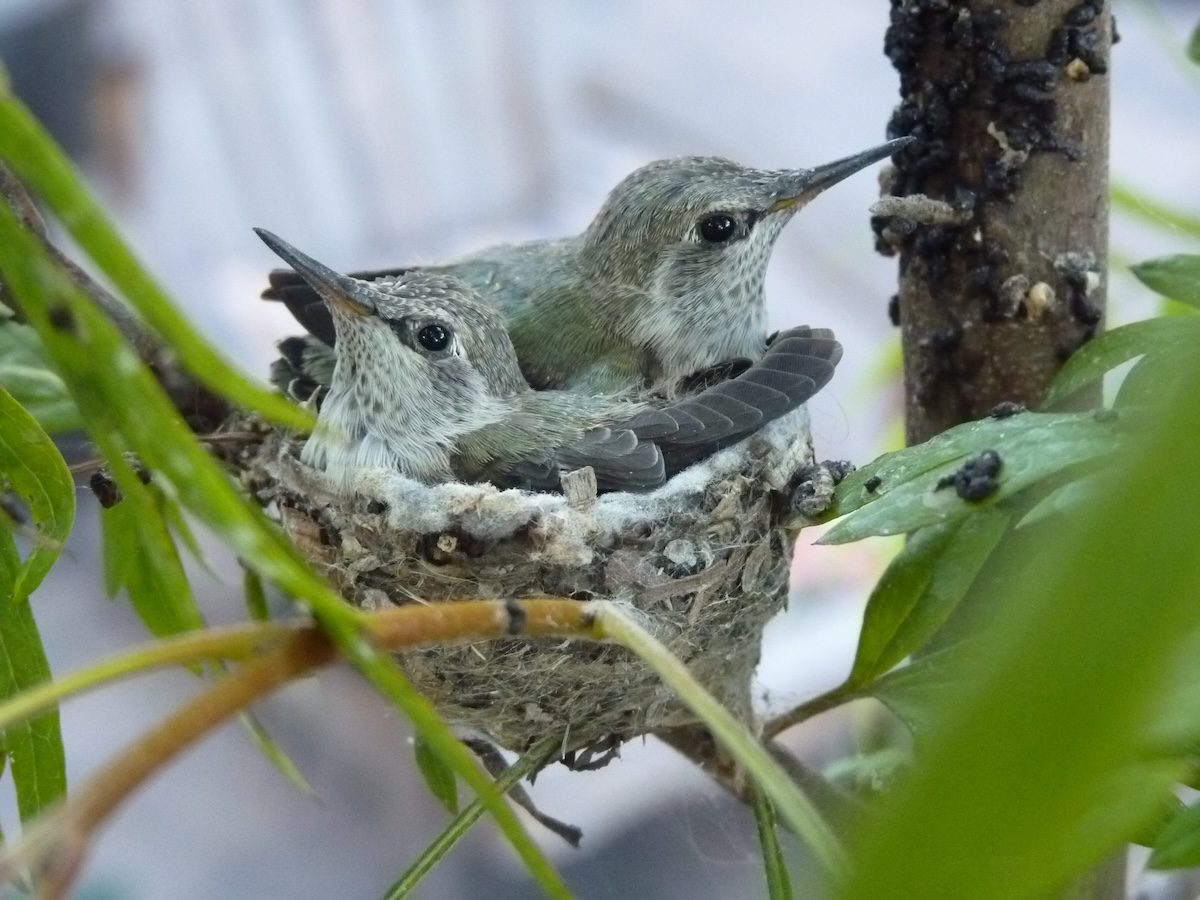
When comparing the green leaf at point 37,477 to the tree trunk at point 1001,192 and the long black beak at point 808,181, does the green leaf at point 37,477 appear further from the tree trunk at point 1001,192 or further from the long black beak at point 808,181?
the long black beak at point 808,181

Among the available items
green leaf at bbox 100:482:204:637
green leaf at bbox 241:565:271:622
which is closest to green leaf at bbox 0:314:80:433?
green leaf at bbox 100:482:204:637

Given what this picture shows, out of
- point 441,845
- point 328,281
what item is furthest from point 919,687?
point 328,281

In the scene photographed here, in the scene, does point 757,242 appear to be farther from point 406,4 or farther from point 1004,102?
point 406,4

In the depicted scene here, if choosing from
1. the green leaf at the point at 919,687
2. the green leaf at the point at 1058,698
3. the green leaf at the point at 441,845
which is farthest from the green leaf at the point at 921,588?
the green leaf at the point at 1058,698

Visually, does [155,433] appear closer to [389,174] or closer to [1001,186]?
[1001,186]

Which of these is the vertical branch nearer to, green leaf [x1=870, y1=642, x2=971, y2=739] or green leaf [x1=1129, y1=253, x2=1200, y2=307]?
green leaf [x1=1129, y1=253, x2=1200, y2=307]

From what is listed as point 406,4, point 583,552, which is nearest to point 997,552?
point 583,552
